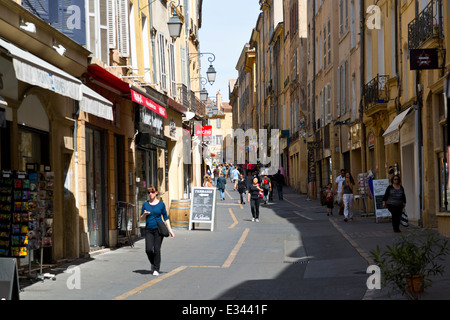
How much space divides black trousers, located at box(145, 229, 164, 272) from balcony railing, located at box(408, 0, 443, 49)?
9897 mm

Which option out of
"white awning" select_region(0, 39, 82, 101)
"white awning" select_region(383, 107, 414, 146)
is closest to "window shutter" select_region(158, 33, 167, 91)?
"white awning" select_region(383, 107, 414, 146)

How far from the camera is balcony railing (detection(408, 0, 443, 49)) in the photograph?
21188 mm

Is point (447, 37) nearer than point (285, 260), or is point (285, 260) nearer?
point (285, 260)

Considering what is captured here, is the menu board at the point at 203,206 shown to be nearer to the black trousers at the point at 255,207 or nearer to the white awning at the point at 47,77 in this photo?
the black trousers at the point at 255,207

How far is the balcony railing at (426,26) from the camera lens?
21188 millimetres

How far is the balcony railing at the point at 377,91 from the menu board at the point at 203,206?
7302mm


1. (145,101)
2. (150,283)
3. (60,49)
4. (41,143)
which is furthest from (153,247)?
(145,101)

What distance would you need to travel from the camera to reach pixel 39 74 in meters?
12.4

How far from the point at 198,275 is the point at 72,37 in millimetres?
5886

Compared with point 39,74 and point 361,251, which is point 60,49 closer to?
point 39,74

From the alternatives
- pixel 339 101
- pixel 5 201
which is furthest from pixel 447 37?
pixel 339 101

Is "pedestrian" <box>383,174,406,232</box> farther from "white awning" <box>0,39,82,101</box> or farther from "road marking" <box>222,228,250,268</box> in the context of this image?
"white awning" <box>0,39,82,101</box>

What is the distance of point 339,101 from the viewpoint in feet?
132
